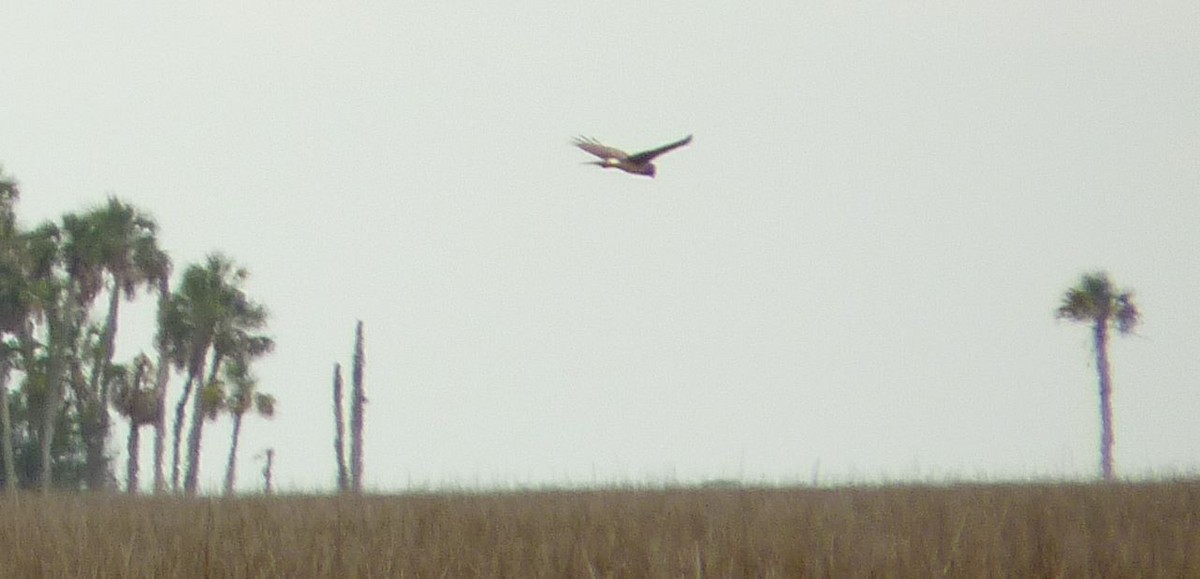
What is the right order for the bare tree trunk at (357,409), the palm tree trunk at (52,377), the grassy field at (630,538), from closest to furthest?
the grassy field at (630,538) → the palm tree trunk at (52,377) → the bare tree trunk at (357,409)

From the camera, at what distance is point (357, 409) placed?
52594 millimetres

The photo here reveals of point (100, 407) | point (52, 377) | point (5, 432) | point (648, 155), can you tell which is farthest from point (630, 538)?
point (100, 407)

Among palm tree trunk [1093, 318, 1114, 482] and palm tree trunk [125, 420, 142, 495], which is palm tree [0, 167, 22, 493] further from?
palm tree trunk [1093, 318, 1114, 482]

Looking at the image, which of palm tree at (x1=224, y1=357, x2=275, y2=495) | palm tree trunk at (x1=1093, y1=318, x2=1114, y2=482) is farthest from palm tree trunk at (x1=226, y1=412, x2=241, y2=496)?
palm tree trunk at (x1=1093, y1=318, x2=1114, y2=482)

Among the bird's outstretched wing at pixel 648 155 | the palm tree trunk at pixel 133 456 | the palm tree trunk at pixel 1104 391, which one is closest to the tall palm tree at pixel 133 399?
the palm tree trunk at pixel 133 456

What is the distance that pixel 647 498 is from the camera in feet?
61.3

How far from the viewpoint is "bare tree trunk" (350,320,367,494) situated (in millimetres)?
52344

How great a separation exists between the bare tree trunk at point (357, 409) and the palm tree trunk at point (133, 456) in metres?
6.67

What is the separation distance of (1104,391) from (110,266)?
1238 inches

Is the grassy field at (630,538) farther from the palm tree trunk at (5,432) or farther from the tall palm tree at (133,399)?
the tall palm tree at (133,399)

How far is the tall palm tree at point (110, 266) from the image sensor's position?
176 ft

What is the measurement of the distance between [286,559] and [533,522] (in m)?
3.34

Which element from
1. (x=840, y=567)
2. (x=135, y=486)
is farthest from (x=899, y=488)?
(x=135, y=486)

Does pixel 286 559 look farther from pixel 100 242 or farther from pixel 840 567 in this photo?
pixel 100 242
